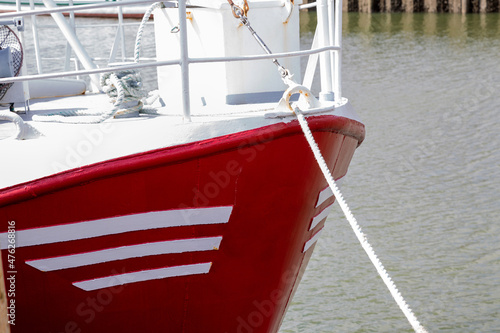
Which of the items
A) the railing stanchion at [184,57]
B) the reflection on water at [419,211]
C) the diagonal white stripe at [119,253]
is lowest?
the reflection on water at [419,211]

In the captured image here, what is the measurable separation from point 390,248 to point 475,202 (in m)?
1.69

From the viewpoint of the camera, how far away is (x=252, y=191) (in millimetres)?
4125

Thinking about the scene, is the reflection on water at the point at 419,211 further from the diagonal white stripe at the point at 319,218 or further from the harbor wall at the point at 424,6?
the harbor wall at the point at 424,6

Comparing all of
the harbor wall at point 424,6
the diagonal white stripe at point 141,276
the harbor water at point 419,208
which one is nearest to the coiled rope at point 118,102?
the diagonal white stripe at point 141,276

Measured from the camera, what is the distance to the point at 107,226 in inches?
159

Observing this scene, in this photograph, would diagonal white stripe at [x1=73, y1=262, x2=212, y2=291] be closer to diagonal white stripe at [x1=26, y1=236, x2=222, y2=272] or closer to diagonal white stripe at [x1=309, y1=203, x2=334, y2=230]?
diagonal white stripe at [x1=26, y1=236, x2=222, y2=272]

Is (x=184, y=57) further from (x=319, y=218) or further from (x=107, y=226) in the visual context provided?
(x=319, y=218)

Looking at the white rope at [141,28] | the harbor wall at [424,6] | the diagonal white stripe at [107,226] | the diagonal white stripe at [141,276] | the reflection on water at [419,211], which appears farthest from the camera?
the harbor wall at [424,6]

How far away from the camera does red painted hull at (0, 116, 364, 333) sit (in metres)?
3.95

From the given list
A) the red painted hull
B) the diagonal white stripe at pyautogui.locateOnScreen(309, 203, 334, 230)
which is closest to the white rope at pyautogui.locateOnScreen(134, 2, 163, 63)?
the red painted hull

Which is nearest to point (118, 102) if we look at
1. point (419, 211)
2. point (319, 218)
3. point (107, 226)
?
point (107, 226)

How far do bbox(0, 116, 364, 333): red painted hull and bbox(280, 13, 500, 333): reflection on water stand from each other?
5.37 ft

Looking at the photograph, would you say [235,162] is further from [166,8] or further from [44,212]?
[166,8]

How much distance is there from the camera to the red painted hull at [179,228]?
3.95m
